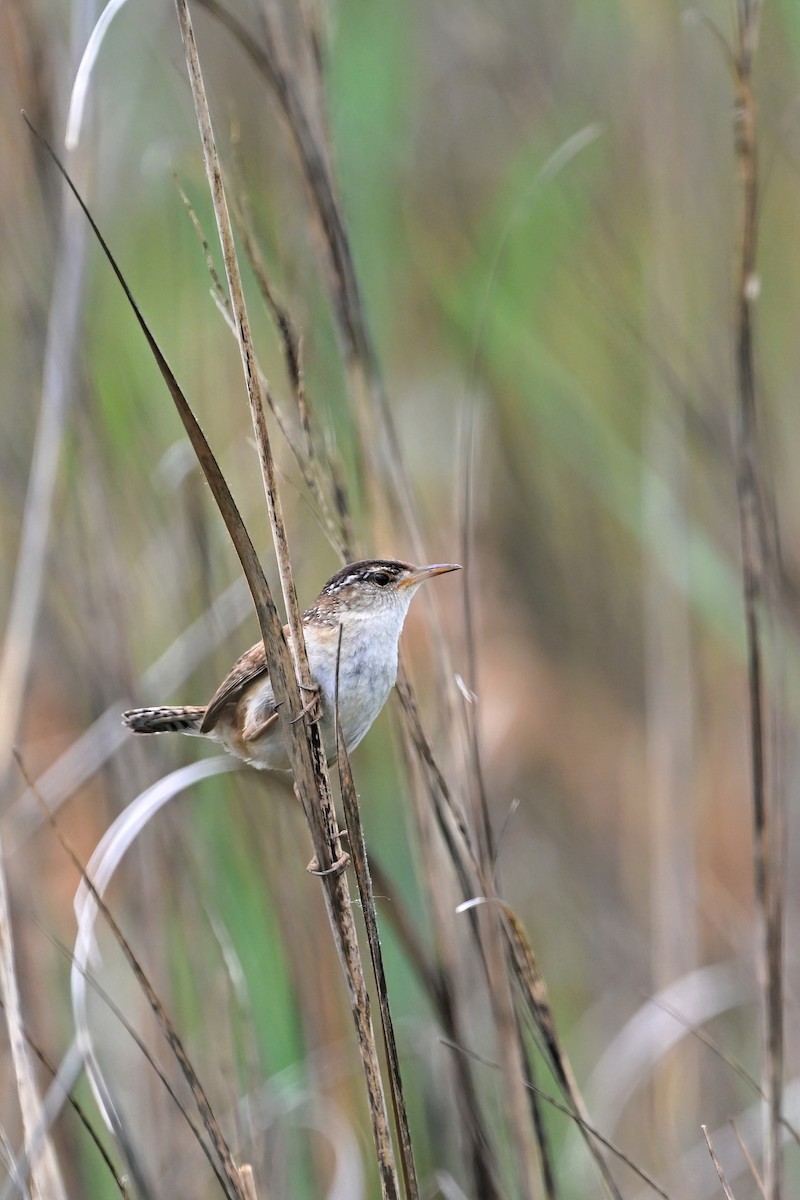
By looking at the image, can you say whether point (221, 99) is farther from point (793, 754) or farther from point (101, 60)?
point (793, 754)

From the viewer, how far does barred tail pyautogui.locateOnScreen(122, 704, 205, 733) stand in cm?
205

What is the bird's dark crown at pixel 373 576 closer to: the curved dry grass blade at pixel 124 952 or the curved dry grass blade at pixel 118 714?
the curved dry grass blade at pixel 118 714

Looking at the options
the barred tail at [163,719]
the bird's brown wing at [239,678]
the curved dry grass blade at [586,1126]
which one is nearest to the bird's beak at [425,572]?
the bird's brown wing at [239,678]

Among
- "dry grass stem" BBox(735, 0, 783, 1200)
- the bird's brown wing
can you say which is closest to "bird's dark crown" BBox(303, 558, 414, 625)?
the bird's brown wing

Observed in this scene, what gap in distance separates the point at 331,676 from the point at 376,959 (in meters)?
0.76

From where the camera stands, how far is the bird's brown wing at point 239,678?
6.65 feet

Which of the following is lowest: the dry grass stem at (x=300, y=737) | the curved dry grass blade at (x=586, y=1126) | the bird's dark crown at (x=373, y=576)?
the curved dry grass blade at (x=586, y=1126)

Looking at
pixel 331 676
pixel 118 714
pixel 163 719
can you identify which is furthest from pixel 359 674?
pixel 118 714

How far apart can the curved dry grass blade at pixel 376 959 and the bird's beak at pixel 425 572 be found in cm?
47

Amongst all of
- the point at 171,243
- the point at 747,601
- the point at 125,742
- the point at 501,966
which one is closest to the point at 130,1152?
the point at 501,966

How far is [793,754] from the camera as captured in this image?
3168mm

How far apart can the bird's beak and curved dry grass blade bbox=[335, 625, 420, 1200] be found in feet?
1.54

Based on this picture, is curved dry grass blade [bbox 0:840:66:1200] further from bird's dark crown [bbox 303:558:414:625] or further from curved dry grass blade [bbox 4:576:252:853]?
bird's dark crown [bbox 303:558:414:625]

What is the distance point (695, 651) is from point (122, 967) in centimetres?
173
